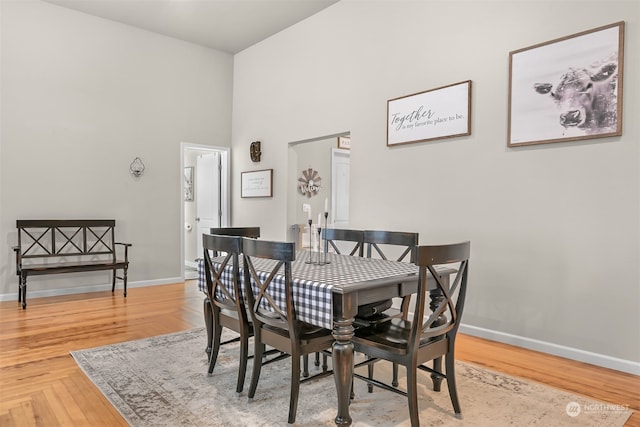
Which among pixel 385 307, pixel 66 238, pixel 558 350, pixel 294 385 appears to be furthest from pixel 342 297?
pixel 66 238

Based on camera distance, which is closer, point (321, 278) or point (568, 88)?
point (321, 278)

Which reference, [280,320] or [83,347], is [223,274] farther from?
[83,347]

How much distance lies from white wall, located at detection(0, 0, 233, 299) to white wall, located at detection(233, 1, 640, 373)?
2.14 m

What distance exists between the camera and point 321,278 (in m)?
2.20

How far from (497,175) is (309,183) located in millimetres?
3607

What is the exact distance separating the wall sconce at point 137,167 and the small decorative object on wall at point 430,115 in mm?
3531

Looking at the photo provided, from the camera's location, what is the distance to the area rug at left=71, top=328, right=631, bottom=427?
2188 millimetres

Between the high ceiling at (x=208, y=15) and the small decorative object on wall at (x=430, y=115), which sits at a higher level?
the high ceiling at (x=208, y=15)

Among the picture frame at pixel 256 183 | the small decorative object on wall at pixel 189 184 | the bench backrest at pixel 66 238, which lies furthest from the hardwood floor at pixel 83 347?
the small decorative object on wall at pixel 189 184

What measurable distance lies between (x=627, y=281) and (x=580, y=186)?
719 millimetres

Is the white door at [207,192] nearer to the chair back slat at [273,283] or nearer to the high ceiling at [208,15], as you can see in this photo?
the high ceiling at [208,15]

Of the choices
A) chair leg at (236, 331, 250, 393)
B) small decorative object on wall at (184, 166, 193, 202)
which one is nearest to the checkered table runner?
chair leg at (236, 331, 250, 393)

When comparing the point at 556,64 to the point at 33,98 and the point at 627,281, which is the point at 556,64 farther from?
the point at 33,98

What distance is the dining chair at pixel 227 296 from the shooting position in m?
2.39
